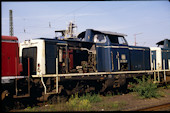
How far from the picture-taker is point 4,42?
8.01m

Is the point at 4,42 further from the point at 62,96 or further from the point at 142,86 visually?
the point at 142,86

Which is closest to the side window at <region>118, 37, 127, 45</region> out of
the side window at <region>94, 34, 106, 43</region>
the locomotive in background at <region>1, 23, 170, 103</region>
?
the locomotive in background at <region>1, 23, 170, 103</region>

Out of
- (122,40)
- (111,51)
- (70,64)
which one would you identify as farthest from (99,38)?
(70,64)

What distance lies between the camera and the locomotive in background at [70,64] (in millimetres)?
8211

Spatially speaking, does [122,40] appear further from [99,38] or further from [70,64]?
[70,64]

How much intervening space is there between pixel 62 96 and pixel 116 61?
419 cm

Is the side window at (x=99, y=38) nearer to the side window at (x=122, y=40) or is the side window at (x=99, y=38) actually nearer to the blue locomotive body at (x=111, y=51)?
the blue locomotive body at (x=111, y=51)

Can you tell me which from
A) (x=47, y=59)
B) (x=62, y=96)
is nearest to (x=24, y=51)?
(x=47, y=59)

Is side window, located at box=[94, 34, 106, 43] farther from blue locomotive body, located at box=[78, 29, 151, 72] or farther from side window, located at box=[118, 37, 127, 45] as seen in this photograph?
side window, located at box=[118, 37, 127, 45]

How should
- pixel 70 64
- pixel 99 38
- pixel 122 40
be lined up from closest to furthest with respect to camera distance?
pixel 70 64 → pixel 99 38 → pixel 122 40

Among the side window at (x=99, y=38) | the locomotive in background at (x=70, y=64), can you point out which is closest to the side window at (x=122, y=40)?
the locomotive in background at (x=70, y=64)

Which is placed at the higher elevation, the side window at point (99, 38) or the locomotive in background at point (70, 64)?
the side window at point (99, 38)

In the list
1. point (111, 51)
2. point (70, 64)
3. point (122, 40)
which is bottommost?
point (70, 64)

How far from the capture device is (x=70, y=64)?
11.0m
